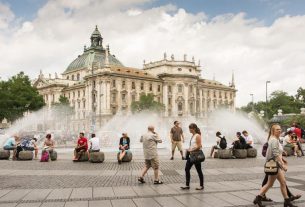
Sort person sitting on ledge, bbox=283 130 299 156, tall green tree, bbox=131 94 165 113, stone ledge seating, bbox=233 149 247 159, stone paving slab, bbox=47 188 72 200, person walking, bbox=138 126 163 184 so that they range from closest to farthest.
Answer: stone paving slab, bbox=47 188 72 200 < person walking, bbox=138 126 163 184 < stone ledge seating, bbox=233 149 247 159 < person sitting on ledge, bbox=283 130 299 156 < tall green tree, bbox=131 94 165 113

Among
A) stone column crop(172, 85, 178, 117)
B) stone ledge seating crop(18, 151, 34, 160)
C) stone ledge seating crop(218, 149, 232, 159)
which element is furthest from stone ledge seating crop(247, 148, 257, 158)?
stone column crop(172, 85, 178, 117)

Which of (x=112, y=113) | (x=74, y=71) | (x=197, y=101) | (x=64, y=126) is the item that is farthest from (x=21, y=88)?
(x=197, y=101)

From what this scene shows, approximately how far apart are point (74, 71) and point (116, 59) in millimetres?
13010

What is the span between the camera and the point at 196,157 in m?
11.3

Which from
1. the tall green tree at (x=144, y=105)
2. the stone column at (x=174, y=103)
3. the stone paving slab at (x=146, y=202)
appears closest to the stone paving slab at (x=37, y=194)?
the stone paving slab at (x=146, y=202)

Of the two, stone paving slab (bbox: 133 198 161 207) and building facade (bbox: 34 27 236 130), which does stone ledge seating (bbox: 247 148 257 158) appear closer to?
stone paving slab (bbox: 133 198 161 207)

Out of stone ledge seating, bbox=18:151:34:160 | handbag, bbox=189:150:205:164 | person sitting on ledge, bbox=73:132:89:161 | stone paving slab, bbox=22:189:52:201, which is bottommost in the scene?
stone paving slab, bbox=22:189:52:201

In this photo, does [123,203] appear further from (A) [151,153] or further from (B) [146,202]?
(A) [151,153]

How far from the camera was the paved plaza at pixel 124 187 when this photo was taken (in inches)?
391

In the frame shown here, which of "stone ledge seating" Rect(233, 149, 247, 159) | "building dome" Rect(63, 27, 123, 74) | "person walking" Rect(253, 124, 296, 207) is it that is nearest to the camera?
"person walking" Rect(253, 124, 296, 207)

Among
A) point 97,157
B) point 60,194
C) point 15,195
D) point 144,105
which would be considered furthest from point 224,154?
point 144,105

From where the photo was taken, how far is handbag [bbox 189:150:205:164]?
1129cm

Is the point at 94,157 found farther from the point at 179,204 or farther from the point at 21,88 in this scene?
the point at 21,88

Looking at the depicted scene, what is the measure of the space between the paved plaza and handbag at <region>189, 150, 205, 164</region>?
0.87 metres
